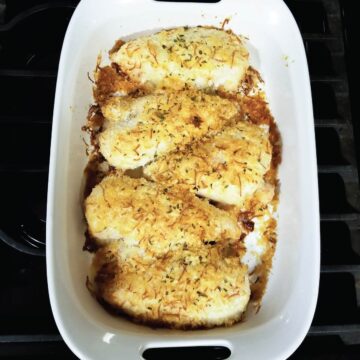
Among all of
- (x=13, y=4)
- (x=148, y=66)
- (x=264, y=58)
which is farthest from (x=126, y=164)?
(x=13, y=4)

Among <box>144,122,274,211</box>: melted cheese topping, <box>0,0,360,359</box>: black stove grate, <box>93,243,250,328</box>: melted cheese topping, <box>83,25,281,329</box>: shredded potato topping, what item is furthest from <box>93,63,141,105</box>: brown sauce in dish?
<box>93,243,250,328</box>: melted cheese topping

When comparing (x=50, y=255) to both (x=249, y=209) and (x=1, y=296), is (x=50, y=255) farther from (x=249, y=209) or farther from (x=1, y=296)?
(x=249, y=209)

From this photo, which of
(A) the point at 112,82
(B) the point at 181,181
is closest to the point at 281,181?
(B) the point at 181,181

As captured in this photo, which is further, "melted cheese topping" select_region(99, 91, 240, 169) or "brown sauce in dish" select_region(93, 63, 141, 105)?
"brown sauce in dish" select_region(93, 63, 141, 105)

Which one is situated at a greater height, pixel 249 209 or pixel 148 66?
pixel 148 66

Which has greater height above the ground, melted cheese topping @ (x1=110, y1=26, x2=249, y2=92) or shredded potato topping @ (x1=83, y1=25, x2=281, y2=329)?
melted cheese topping @ (x1=110, y1=26, x2=249, y2=92)

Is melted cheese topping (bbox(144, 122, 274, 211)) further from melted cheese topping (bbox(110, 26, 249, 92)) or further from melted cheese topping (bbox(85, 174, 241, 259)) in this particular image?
Answer: melted cheese topping (bbox(110, 26, 249, 92))

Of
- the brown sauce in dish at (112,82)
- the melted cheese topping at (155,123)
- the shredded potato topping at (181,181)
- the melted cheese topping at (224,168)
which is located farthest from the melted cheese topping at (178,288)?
the brown sauce in dish at (112,82)
